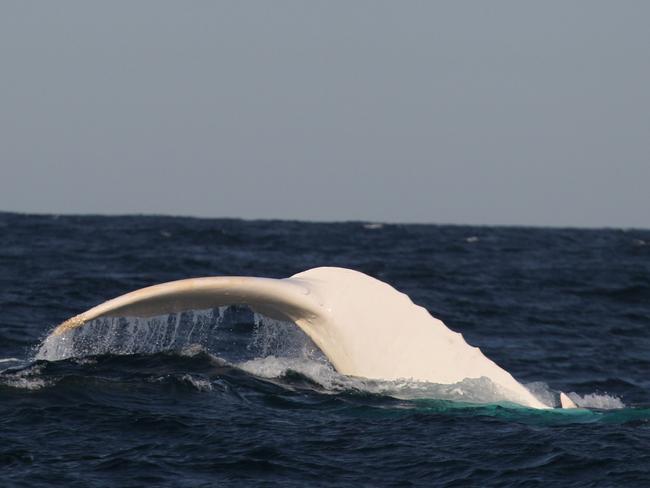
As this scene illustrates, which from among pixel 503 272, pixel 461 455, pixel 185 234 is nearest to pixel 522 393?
pixel 461 455

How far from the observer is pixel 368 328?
11.2m

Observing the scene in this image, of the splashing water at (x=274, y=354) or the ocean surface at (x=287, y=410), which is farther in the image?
the splashing water at (x=274, y=354)

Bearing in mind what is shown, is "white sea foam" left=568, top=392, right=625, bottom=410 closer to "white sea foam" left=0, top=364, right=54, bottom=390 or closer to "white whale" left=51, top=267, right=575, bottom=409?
"white whale" left=51, top=267, right=575, bottom=409

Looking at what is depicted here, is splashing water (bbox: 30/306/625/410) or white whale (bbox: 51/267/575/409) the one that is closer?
white whale (bbox: 51/267/575/409)

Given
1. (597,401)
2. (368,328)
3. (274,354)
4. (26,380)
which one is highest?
(368,328)

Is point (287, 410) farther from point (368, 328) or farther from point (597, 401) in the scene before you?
point (597, 401)

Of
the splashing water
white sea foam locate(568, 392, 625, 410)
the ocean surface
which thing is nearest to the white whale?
the splashing water

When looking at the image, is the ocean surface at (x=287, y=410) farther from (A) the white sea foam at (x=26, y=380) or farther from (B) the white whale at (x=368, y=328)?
(B) the white whale at (x=368, y=328)

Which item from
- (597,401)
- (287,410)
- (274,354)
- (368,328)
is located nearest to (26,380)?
(287,410)

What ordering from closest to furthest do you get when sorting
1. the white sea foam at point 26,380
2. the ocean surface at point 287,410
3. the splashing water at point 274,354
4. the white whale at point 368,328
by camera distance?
the ocean surface at point 287,410 → the white whale at point 368,328 → the splashing water at point 274,354 → the white sea foam at point 26,380

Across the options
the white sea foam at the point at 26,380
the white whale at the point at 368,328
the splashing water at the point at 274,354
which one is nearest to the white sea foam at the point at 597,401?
the splashing water at the point at 274,354

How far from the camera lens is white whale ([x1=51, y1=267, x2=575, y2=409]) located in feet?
36.4

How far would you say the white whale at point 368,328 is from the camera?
36.4 ft

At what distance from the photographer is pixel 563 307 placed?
1032 inches
